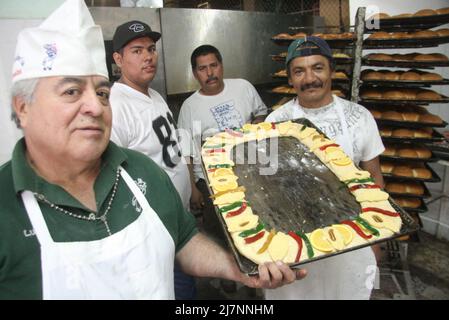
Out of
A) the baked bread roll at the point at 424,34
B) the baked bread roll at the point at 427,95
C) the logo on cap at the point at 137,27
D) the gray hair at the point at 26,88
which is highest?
the logo on cap at the point at 137,27

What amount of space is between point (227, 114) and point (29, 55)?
2182mm

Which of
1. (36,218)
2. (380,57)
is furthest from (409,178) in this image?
(36,218)

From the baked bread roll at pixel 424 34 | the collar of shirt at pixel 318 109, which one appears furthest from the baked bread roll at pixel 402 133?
the collar of shirt at pixel 318 109

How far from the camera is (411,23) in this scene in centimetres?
302

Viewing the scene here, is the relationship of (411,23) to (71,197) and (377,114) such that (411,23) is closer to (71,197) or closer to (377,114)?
(377,114)

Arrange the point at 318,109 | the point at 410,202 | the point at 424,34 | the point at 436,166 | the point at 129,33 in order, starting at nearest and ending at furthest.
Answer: the point at 318,109
the point at 129,33
the point at 424,34
the point at 410,202
the point at 436,166

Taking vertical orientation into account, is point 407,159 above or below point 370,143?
below

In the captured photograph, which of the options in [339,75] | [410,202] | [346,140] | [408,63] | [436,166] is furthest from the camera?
[436,166]

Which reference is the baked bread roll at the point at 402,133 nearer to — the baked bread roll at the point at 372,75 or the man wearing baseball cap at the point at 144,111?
the baked bread roll at the point at 372,75

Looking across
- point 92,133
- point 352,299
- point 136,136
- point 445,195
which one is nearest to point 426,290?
point 445,195

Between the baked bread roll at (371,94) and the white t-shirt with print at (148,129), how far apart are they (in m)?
2.07

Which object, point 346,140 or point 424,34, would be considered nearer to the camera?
point 346,140

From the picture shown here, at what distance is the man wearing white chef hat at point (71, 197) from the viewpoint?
42.9 inches

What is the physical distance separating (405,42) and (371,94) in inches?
22.3
